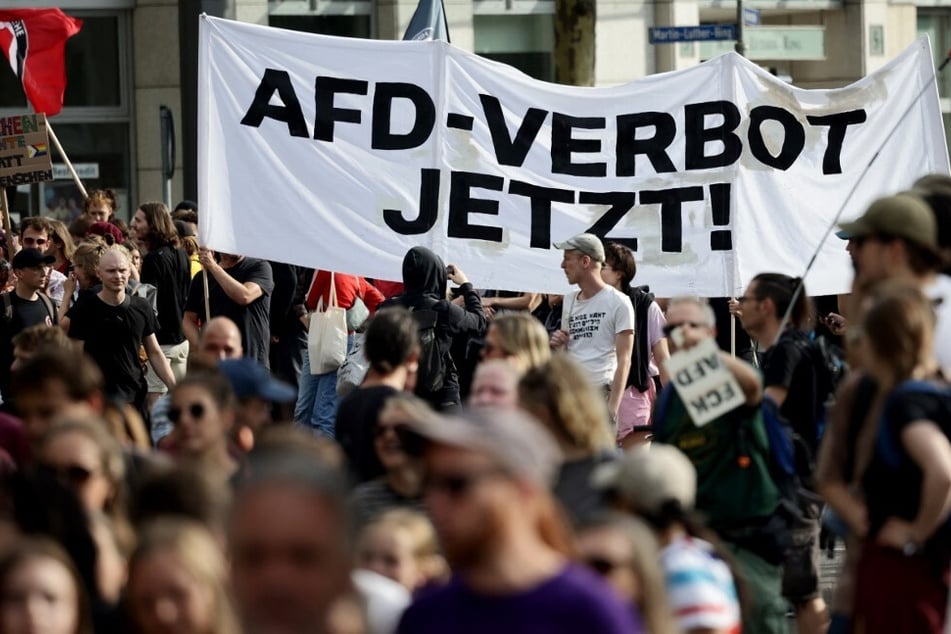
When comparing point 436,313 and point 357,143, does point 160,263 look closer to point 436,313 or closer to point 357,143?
point 357,143

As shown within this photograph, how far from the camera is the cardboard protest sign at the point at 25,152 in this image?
14.0m

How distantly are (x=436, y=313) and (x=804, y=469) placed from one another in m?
3.26

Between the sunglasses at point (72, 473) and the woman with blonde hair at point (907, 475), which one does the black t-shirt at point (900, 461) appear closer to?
the woman with blonde hair at point (907, 475)

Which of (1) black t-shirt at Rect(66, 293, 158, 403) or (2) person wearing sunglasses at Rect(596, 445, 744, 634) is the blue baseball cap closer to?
(2) person wearing sunglasses at Rect(596, 445, 744, 634)

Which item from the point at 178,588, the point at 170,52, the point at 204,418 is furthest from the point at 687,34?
the point at 178,588

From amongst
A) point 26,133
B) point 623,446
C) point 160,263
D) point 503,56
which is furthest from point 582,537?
point 503,56

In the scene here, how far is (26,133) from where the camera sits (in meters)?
14.1

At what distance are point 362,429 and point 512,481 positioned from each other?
323 cm

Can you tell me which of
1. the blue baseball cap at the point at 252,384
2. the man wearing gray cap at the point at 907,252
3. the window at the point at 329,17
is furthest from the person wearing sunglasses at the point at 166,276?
the window at the point at 329,17

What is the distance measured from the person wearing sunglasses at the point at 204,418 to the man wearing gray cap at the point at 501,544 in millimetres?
2731

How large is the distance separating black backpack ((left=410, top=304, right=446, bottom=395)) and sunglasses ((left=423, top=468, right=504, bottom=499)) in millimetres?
6656

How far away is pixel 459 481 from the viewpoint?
3.19 m

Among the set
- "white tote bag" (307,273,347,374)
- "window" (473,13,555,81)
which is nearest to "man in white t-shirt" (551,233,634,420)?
"white tote bag" (307,273,347,374)

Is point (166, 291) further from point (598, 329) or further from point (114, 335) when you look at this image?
point (598, 329)
